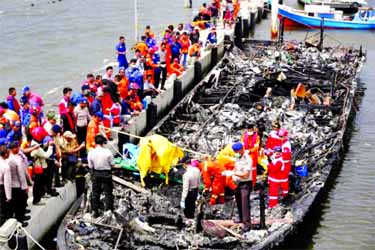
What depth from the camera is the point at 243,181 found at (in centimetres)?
1177

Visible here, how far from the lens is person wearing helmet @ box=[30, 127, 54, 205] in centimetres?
1157

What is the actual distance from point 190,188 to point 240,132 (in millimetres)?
5336

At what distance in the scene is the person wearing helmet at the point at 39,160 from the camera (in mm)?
11566

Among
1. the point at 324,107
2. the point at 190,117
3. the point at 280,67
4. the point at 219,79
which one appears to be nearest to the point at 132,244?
the point at 190,117

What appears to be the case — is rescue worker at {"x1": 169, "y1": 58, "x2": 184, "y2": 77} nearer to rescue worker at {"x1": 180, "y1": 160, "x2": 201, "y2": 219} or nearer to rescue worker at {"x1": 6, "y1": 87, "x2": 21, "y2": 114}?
rescue worker at {"x1": 6, "y1": 87, "x2": 21, "y2": 114}

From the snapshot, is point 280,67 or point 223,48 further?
point 223,48

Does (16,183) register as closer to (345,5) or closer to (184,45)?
(184,45)

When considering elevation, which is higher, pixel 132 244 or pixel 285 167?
pixel 285 167

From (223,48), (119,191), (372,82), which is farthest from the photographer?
(223,48)

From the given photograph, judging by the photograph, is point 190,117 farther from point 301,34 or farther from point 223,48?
point 301,34

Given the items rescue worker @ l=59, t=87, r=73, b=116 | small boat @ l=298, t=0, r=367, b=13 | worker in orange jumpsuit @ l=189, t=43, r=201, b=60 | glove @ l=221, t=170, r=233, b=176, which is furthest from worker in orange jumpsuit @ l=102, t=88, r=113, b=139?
small boat @ l=298, t=0, r=367, b=13

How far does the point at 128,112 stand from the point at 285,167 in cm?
527

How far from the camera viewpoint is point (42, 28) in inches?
1358

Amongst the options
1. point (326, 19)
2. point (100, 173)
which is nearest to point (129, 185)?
point (100, 173)
